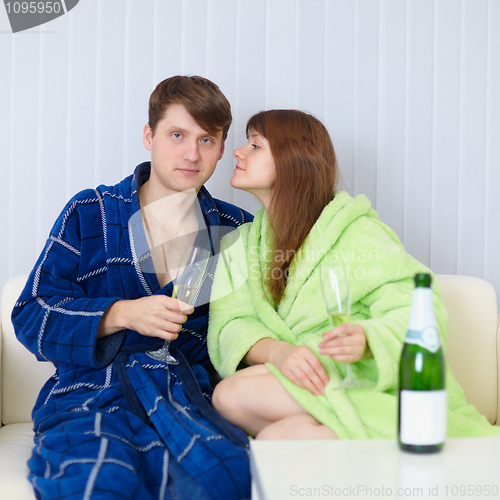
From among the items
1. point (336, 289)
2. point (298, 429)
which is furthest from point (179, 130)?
point (298, 429)

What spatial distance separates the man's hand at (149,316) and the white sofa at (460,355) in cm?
40

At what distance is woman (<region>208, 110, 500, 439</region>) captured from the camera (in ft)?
4.09

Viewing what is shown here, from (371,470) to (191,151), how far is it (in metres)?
1.12

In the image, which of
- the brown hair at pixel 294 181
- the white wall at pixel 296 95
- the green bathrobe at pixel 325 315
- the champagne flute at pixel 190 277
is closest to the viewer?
the green bathrobe at pixel 325 315

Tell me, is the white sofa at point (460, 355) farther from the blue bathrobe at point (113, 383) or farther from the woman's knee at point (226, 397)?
the woman's knee at point (226, 397)

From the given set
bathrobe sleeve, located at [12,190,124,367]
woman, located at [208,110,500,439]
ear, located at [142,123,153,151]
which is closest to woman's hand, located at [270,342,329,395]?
woman, located at [208,110,500,439]

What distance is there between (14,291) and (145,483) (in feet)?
2.82

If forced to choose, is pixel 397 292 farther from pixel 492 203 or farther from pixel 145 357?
pixel 492 203

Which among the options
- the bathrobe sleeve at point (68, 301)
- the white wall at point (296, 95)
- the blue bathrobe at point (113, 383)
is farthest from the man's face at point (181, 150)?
the white wall at point (296, 95)

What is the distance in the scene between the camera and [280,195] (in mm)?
1666

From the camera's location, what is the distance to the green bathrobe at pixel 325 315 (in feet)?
4.09

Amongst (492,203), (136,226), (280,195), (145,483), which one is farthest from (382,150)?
(145,483)

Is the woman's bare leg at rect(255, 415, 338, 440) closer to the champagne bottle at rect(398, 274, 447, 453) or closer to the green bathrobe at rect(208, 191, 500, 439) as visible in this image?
the green bathrobe at rect(208, 191, 500, 439)

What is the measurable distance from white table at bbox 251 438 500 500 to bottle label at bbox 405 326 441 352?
17 cm
